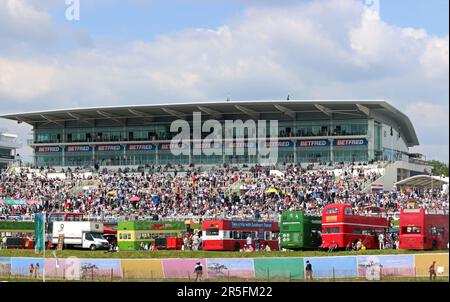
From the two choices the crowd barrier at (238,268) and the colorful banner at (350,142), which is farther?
the colorful banner at (350,142)

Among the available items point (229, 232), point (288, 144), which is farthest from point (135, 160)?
point (229, 232)

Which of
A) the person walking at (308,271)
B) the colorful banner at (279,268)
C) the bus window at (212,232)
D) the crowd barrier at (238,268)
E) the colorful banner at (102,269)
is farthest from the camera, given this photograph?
the bus window at (212,232)

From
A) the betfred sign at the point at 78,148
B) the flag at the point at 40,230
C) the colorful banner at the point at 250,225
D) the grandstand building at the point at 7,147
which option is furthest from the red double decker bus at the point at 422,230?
the grandstand building at the point at 7,147

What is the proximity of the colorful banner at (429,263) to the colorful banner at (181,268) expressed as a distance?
35.4 feet

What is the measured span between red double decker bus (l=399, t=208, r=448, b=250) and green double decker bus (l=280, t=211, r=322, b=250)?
7.52 m

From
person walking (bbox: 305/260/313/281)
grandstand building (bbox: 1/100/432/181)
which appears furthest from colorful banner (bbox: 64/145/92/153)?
person walking (bbox: 305/260/313/281)

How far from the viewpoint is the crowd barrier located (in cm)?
4112

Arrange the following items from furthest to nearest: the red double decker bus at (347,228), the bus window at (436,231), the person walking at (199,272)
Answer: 1. the red double decker bus at (347,228)
2. the bus window at (436,231)
3. the person walking at (199,272)

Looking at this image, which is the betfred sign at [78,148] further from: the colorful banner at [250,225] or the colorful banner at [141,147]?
the colorful banner at [250,225]

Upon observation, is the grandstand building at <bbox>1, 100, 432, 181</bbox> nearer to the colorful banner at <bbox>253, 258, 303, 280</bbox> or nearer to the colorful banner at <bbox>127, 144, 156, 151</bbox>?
the colorful banner at <bbox>127, 144, 156, 151</bbox>

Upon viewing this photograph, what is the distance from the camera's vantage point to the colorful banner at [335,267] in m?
42.0

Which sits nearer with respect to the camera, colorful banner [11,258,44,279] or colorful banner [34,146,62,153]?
colorful banner [11,258,44,279]

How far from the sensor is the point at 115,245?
63.8m
